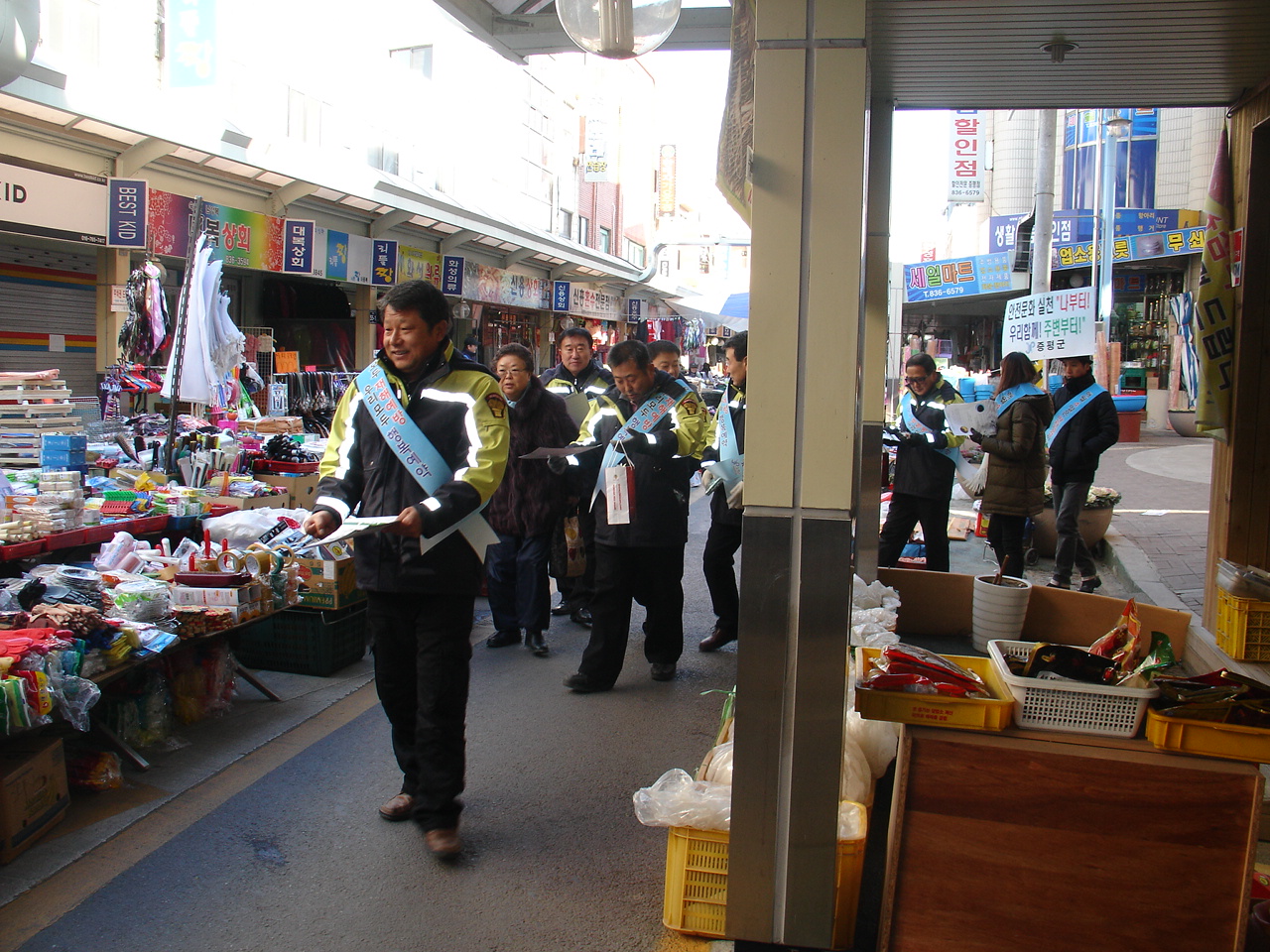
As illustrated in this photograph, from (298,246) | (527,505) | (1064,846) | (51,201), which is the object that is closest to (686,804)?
(1064,846)

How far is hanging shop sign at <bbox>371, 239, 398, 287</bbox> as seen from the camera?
1382 cm

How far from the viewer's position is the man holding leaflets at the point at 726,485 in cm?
609

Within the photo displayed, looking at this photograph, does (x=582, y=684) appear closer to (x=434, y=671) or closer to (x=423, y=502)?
(x=434, y=671)

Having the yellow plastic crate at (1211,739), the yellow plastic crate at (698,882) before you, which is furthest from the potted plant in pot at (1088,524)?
the yellow plastic crate at (698,882)

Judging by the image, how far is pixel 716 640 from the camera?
6.54m

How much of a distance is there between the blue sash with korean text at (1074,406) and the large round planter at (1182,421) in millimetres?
15430

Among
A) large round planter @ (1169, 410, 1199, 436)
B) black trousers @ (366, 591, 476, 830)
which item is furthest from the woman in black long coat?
large round planter @ (1169, 410, 1199, 436)

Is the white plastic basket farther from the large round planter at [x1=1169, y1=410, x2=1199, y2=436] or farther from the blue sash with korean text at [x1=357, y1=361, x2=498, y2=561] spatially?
the large round planter at [x1=1169, y1=410, x2=1199, y2=436]

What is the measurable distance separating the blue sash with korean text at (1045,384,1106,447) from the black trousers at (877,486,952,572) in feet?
4.75

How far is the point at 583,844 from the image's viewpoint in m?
3.75

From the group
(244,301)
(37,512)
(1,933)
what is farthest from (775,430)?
(244,301)

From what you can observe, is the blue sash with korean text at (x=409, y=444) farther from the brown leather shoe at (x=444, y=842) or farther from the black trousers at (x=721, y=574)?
the black trousers at (x=721, y=574)

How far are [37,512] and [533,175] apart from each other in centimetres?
2259

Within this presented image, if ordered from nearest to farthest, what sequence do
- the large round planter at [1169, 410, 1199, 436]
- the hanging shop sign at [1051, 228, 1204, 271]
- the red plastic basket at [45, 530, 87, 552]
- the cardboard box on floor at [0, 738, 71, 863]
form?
the cardboard box on floor at [0, 738, 71, 863]
the red plastic basket at [45, 530, 87, 552]
the large round planter at [1169, 410, 1199, 436]
the hanging shop sign at [1051, 228, 1204, 271]
